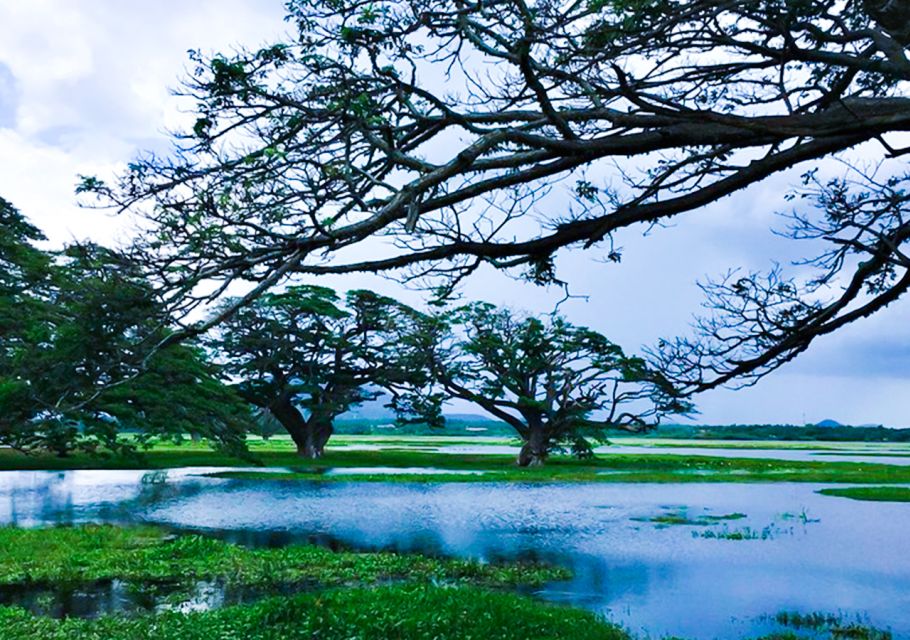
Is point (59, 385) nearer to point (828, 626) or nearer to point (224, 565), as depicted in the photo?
point (224, 565)

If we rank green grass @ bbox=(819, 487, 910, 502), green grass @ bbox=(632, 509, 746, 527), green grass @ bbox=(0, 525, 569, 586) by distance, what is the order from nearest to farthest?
green grass @ bbox=(0, 525, 569, 586), green grass @ bbox=(632, 509, 746, 527), green grass @ bbox=(819, 487, 910, 502)

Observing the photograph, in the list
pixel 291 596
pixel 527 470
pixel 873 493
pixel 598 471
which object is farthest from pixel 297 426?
pixel 291 596

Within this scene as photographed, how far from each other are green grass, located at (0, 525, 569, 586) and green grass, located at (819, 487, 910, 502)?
22.4 metres

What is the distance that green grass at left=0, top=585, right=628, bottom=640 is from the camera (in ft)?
35.7

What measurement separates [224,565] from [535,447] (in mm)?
36178

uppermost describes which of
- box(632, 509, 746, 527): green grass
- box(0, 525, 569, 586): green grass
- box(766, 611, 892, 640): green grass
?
box(0, 525, 569, 586): green grass

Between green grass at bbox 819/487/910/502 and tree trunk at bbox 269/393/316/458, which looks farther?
tree trunk at bbox 269/393/316/458

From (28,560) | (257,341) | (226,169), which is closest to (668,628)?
(226,169)

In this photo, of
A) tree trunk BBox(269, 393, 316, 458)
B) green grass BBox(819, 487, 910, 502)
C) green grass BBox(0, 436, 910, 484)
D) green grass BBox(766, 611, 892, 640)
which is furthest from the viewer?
tree trunk BBox(269, 393, 316, 458)

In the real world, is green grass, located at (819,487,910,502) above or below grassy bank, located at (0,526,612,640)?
below

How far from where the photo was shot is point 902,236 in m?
11.2

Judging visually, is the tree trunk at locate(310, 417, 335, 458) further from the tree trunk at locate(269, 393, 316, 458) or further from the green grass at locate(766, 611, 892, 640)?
the green grass at locate(766, 611, 892, 640)

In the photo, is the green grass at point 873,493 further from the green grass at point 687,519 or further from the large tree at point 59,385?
the large tree at point 59,385

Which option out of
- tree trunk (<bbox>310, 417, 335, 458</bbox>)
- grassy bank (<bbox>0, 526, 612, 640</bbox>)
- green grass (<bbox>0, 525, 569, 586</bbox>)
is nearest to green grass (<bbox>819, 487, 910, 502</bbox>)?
green grass (<bbox>0, 525, 569, 586</bbox>)
